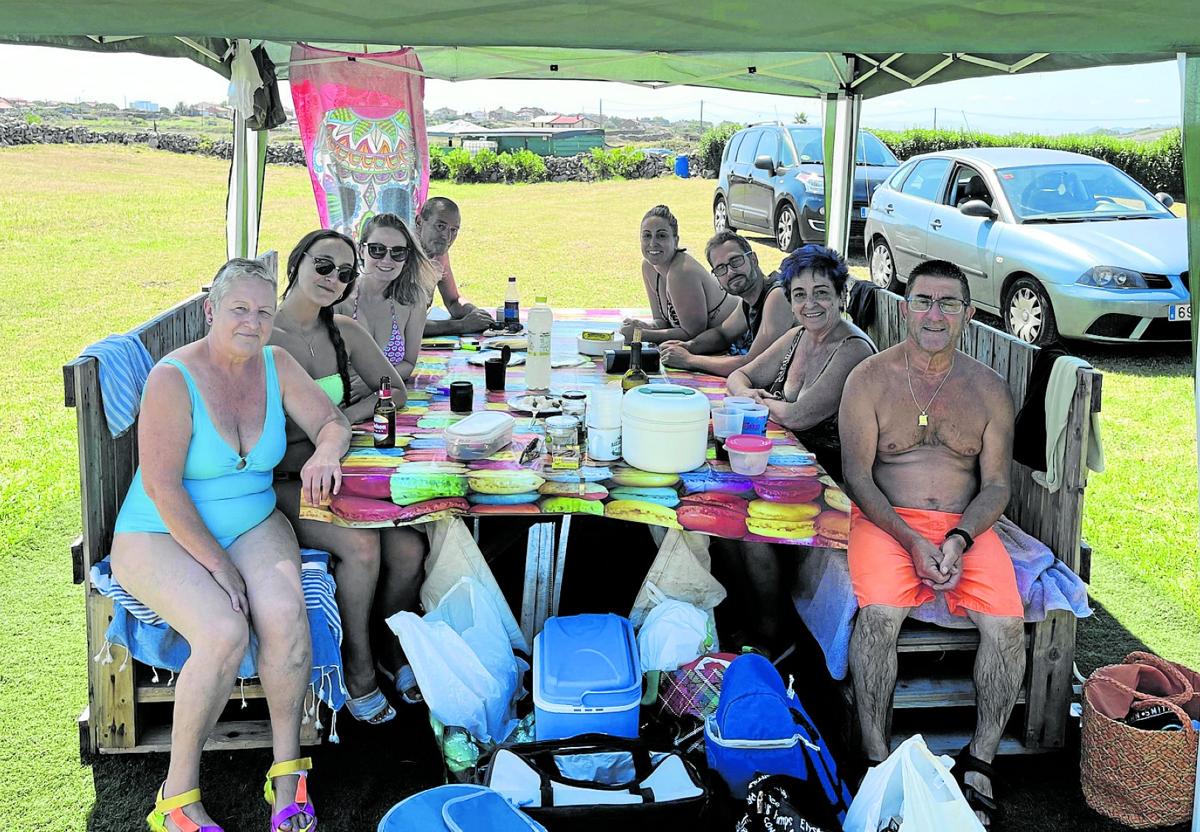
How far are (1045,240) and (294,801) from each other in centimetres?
731

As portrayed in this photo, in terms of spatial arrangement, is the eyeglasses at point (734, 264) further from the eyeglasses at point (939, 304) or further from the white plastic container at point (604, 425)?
the white plastic container at point (604, 425)

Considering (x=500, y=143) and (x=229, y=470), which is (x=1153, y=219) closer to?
(x=229, y=470)

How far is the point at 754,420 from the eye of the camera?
3.38 meters

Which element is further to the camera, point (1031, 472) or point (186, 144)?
point (186, 144)

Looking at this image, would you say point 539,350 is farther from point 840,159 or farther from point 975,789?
point 840,159

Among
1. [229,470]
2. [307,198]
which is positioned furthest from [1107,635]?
[307,198]

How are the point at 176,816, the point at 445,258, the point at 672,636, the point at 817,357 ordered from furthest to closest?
1. the point at 445,258
2. the point at 817,357
3. the point at 672,636
4. the point at 176,816

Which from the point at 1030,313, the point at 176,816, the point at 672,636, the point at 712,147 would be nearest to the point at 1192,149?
the point at 672,636

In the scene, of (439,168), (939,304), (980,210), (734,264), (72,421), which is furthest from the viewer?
(439,168)

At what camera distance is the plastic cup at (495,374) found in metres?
4.09

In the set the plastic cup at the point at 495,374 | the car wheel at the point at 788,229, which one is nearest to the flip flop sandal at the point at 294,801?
the plastic cup at the point at 495,374

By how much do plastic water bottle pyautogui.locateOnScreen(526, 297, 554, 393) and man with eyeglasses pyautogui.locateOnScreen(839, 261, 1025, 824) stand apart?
4.03 ft

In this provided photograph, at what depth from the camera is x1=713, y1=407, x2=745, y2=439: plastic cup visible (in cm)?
335

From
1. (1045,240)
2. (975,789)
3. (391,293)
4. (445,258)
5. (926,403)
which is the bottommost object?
(975,789)
